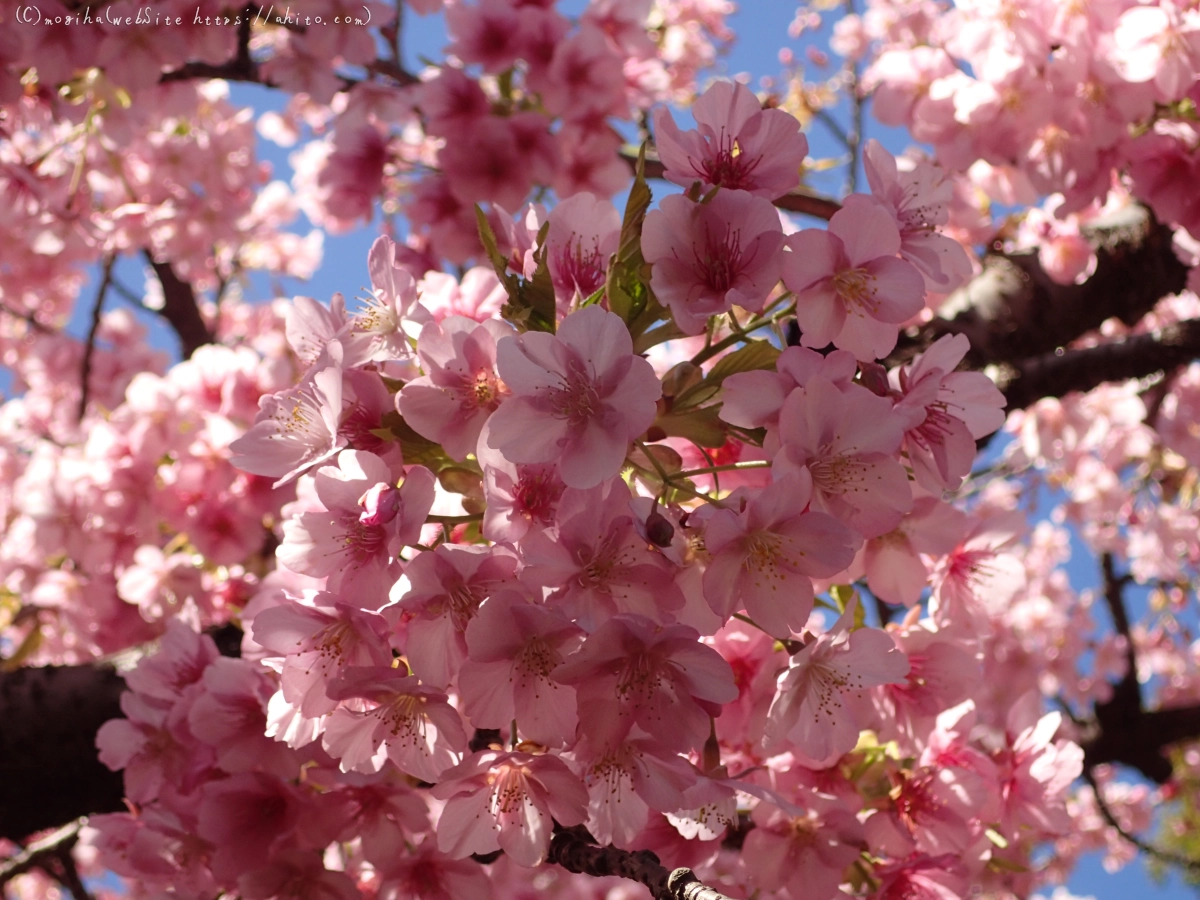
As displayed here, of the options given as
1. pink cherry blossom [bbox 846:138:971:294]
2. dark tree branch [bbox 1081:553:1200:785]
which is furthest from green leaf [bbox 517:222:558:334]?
dark tree branch [bbox 1081:553:1200:785]

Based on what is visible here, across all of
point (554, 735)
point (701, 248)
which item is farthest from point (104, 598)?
point (701, 248)

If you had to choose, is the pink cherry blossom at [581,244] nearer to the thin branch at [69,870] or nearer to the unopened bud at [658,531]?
the unopened bud at [658,531]

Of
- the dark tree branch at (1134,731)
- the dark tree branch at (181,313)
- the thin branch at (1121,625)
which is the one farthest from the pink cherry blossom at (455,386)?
the thin branch at (1121,625)

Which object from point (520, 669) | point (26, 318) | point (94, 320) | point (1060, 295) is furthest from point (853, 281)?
point (26, 318)

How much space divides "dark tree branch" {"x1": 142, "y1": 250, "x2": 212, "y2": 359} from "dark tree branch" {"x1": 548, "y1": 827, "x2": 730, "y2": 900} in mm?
3110

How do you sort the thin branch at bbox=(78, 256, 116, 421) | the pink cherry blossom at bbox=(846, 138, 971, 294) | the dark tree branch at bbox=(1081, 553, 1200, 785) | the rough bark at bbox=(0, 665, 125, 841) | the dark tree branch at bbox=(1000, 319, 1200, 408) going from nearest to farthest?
1. the pink cherry blossom at bbox=(846, 138, 971, 294)
2. the rough bark at bbox=(0, 665, 125, 841)
3. the dark tree branch at bbox=(1000, 319, 1200, 408)
4. the thin branch at bbox=(78, 256, 116, 421)
5. the dark tree branch at bbox=(1081, 553, 1200, 785)

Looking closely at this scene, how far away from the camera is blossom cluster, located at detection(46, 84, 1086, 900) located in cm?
88

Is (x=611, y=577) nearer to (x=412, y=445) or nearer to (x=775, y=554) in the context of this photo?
(x=775, y=554)

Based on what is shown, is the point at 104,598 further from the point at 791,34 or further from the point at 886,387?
the point at 791,34

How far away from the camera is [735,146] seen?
1061 mm

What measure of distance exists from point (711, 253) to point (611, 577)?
35 centimetres

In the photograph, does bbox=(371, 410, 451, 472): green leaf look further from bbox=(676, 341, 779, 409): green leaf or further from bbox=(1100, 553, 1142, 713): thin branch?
bbox=(1100, 553, 1142, 713): thin branch

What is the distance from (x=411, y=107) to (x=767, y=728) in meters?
2.12

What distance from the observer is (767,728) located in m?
1.01
